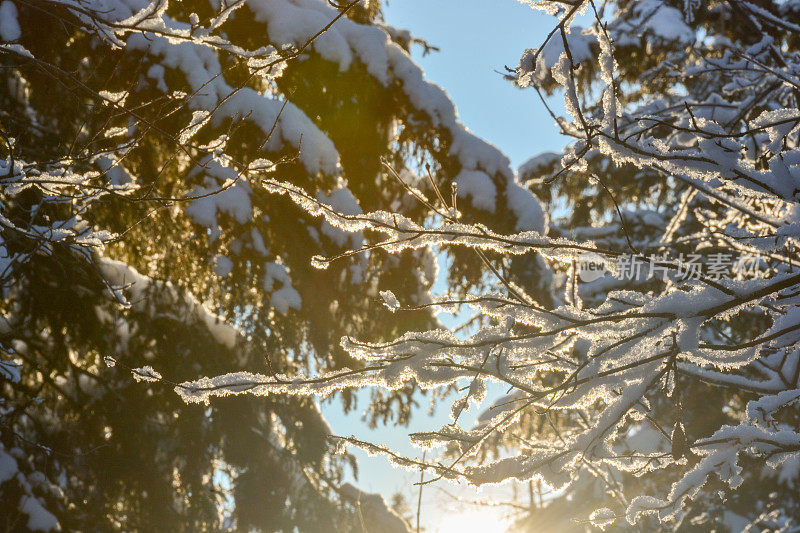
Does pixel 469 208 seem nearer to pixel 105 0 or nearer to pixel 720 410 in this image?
pixel 105 0

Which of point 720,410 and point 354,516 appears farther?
point 720,410

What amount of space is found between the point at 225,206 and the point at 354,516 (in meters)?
4.66

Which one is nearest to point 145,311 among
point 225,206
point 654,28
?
point 225,206

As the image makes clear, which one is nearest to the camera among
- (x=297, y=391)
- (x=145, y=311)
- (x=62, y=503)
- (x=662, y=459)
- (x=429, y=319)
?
(x=297, y=391)

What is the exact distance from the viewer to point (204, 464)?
4207mm

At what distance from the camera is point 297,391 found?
1812 millimetres

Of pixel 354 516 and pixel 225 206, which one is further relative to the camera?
pixel 354 516

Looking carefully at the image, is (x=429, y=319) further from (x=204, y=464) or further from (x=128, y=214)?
(x=128, y=214)

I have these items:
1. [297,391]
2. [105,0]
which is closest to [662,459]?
[297,391]

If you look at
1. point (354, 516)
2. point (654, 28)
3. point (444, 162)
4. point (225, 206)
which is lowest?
point (354, 516)

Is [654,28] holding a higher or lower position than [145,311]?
higher

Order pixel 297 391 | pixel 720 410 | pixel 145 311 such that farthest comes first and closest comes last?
pixel 720 410, pixel 145 311, pixel 297 391

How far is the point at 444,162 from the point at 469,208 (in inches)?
18.0

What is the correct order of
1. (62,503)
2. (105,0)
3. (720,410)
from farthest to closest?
(720,410) → (62,503) → (105,0)
